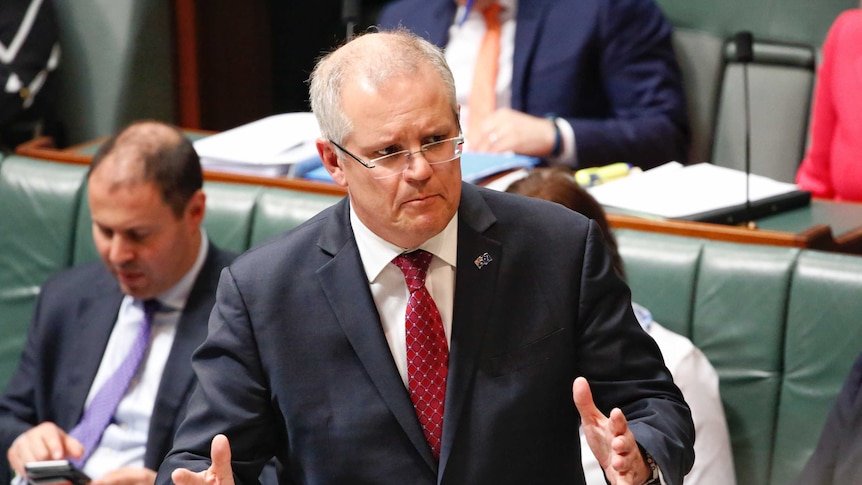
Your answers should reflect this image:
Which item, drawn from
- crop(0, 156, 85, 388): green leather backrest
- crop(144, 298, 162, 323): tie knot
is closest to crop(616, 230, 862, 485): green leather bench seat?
crop(144, 298, 162, 323): tie knot

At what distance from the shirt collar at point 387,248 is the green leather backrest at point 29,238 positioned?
54.2 inches

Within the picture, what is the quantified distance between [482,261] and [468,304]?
6 cm

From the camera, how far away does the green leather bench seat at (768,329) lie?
6.79 feet

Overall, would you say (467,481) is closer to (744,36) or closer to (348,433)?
(348,433)

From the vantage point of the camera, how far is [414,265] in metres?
1.56

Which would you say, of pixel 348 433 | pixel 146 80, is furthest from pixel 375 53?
pixel 146 80

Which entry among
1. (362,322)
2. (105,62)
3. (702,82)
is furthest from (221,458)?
(105,62)

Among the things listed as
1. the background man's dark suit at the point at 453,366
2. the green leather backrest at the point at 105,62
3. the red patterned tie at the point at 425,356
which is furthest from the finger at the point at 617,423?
the green leather backrest at the point at 105,62

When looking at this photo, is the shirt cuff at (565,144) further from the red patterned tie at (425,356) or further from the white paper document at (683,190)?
the red patterned tie at (425,356)

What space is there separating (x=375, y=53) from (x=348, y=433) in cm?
47

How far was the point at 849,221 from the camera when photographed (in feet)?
7.82

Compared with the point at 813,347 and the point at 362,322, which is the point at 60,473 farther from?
the point at 813,347

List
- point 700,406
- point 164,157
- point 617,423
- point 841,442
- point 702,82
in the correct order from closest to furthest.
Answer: point 617,423
point 841,442
point 700,406
point 164,157
point 702,82

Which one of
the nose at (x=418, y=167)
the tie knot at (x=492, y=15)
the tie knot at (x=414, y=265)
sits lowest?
the tie knot at (x=492, y=15)
